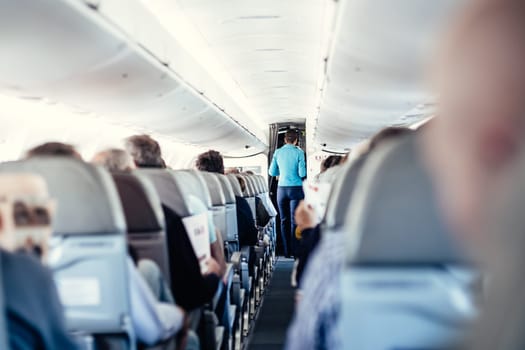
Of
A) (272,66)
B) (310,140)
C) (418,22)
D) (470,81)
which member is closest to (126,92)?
(418,22)

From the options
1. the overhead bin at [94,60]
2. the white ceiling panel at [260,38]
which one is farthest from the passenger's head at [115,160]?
the white ceiling panel at [260,38]

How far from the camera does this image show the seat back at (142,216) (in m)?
2.87

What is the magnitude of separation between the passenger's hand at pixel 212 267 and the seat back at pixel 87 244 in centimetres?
147

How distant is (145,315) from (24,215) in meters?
1.08

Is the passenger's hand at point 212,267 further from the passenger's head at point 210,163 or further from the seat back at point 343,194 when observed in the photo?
the passenger's head at point 210,163

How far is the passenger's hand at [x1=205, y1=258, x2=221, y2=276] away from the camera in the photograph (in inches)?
154

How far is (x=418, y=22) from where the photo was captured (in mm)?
3498

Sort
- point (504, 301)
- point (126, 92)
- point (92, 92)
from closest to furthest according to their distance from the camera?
point (504, 301) → point (92, 92) → point (126, 92)

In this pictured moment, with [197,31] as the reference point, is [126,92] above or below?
below

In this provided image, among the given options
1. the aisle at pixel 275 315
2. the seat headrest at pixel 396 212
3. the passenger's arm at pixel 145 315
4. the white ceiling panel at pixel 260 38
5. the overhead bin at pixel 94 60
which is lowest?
the aisle at pixel 275 315

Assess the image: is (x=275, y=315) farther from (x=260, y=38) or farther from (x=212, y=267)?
(x=212, y=267)

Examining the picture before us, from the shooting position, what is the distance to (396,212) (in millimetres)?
1748

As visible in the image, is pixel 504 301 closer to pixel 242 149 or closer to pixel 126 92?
pixel 126 92

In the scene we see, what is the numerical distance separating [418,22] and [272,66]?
21.9 feet
